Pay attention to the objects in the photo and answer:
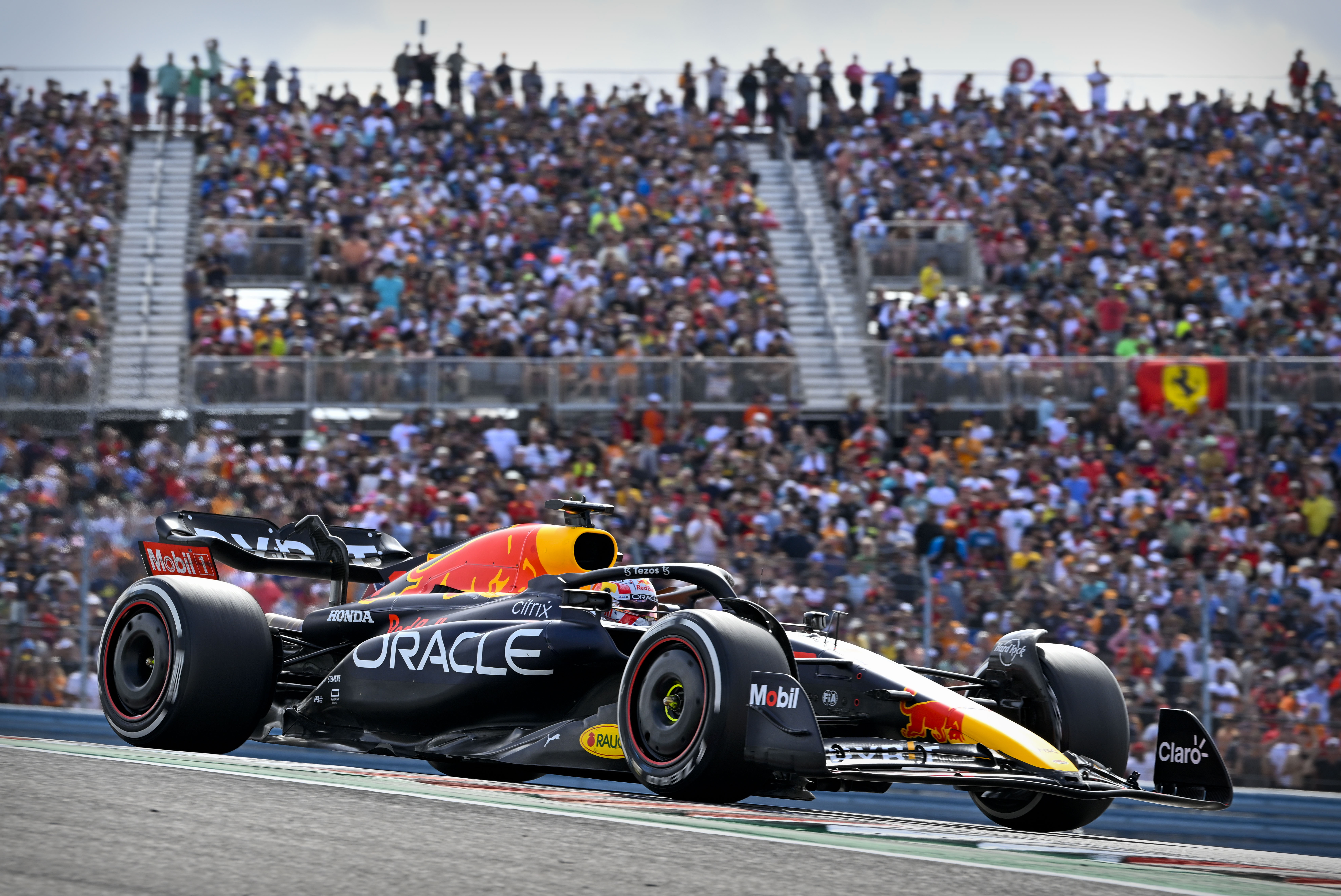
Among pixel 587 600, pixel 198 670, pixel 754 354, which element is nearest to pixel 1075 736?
pixel 587 600

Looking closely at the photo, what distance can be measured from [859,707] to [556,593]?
57.9 inches

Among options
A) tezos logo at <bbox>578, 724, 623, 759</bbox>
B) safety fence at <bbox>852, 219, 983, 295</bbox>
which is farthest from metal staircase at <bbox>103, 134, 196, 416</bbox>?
tezos logo at <bbox>578, 724, 623, 759</bbox>

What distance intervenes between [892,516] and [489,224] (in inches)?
328

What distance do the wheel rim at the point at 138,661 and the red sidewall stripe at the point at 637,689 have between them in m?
2.53

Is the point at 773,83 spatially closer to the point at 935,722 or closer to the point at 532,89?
the point at 532,89

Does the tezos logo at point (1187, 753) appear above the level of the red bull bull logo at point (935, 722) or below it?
below

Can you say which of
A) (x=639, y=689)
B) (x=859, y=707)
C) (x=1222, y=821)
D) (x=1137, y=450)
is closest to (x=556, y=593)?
(x=639, y=689)

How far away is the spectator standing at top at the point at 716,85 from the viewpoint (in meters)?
24.7

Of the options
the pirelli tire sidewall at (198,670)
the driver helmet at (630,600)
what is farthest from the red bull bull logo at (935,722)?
the pirelli tire sidewall at (198,670)

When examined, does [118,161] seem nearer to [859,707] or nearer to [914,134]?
[914,134]

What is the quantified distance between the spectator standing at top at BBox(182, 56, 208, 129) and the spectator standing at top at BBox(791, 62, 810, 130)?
9233 mm

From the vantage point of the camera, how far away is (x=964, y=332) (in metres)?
19.0

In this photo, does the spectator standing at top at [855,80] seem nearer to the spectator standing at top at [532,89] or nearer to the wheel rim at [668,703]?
the spectator standing at top at [532,89]

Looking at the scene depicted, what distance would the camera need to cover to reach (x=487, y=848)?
15.5 feet
